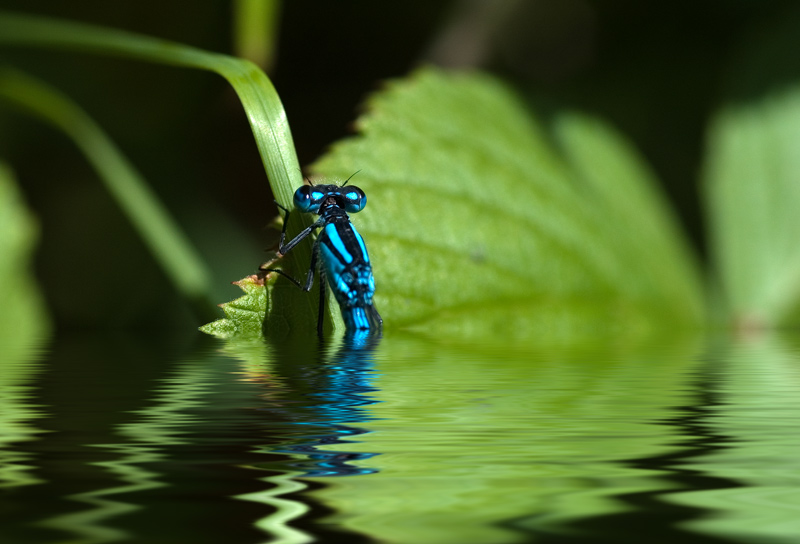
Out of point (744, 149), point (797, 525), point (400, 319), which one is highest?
point (744, 149)

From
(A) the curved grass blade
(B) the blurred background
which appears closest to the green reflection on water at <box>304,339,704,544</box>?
(A) the curved grass blade

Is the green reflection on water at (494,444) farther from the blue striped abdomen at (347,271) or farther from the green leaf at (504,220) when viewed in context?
A: the green leaf at (504,220)

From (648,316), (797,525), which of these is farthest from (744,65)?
(797,525)

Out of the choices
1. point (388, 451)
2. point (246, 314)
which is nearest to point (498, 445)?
point (388, 451)

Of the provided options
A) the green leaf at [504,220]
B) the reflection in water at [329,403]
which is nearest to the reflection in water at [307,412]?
the reflection in water at [329,403]

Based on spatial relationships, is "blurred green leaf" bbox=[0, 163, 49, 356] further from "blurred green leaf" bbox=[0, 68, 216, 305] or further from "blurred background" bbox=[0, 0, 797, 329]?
"blurred green leaf" bbox=[0, 68, 216, 305]

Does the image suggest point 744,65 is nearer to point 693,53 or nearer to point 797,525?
point 693,53
